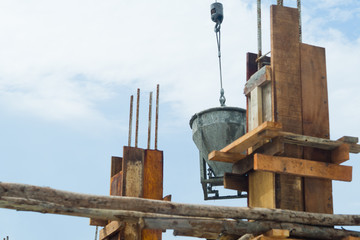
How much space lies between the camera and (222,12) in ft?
51.8

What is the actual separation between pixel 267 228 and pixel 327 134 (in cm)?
197

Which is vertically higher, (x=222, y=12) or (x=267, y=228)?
(x=222, y=12)

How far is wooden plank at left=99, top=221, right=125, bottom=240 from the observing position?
10.6 meters

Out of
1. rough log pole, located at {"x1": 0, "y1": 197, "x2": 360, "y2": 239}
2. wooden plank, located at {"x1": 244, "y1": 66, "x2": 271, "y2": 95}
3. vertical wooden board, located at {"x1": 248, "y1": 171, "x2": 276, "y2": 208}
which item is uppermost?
wooden plank, located at {"x1": 244, "y1": 66, "x2": 271, "y2": 95}

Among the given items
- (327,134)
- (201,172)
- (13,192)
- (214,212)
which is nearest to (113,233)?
(214,212)

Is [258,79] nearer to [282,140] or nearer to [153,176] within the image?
[282,140]

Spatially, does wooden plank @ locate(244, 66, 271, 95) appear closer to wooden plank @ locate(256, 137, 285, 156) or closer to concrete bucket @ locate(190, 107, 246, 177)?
wooden plank @ locate(256, 137, 285, 156)

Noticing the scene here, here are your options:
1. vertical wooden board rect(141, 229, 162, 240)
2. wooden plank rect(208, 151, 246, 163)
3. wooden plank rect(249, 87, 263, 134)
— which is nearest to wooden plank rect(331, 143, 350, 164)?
wooden plank rect(249, 87, 263, 134)

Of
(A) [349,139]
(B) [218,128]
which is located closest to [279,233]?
(A) [349,139]

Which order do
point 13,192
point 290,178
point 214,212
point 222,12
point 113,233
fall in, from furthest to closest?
point 222,12 → point 113,233 → point 290,178 → point 214,212 → point 13,192

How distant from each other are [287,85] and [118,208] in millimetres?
3339

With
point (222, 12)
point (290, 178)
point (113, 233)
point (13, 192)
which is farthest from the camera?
point (222, 12)

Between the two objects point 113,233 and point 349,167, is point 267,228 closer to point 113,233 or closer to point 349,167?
point 349,167

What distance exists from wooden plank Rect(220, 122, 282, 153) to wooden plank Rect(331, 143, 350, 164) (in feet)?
4.03
